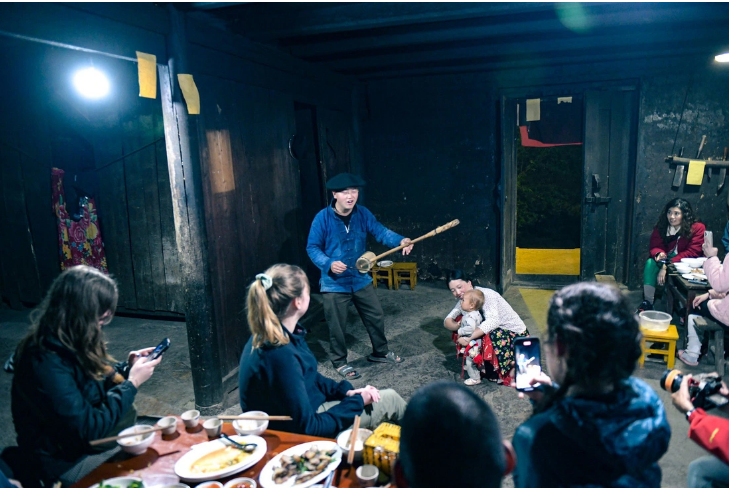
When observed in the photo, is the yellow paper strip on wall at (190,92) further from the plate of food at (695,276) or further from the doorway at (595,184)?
the plate of food at (695,276)

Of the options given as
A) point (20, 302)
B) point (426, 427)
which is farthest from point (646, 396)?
point (20, 302)

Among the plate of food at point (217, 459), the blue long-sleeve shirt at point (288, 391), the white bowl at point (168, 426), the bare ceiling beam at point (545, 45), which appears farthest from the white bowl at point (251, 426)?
the bare ceiling beam at point (545, 45)

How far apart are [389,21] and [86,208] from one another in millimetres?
5246

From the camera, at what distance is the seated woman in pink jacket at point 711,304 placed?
4301 millimetres

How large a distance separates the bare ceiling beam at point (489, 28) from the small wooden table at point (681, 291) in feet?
8.73

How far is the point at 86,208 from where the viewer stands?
7.02 meters

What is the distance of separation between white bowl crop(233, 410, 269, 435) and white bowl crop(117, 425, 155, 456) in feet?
1.33

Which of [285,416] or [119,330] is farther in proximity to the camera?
[119,330]

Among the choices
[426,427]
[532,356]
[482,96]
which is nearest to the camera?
[426,427]

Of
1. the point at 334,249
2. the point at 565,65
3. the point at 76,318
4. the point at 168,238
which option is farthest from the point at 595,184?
the point at 76,318

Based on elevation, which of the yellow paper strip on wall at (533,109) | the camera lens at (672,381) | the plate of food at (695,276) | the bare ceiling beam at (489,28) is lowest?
the plate of food at (695,276)

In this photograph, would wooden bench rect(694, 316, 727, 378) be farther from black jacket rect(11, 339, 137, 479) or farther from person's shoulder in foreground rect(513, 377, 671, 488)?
black jacket rect(11, 339, 137, 479)

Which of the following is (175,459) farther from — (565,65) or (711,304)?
(565,65)

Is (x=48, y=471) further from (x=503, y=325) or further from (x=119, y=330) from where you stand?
(x=119, y=330)
